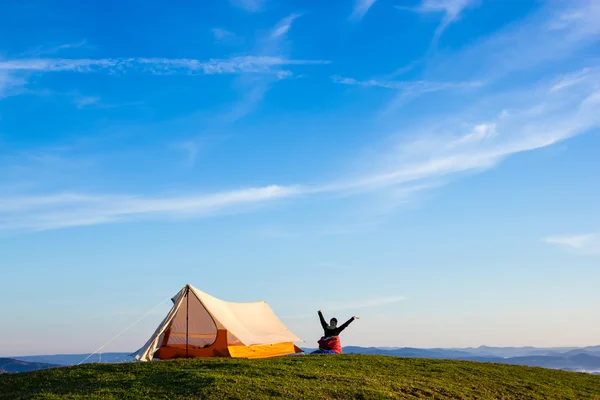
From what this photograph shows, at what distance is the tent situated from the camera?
29625 millimetres

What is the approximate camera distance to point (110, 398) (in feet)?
58.1

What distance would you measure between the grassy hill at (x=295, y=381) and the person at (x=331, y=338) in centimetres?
210

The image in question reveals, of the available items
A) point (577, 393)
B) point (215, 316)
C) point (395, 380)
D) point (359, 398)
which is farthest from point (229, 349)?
point (577, 393)

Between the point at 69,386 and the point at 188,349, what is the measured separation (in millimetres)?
11453

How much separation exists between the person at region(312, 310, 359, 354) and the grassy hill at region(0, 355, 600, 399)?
210 cm

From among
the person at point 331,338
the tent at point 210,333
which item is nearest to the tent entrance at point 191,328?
the tent at point 210,333

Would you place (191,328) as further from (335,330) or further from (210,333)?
(335,330)

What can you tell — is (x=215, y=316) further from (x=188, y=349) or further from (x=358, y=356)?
(x=358, y=356)

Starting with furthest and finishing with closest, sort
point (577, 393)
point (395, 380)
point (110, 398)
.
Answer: point (577, 393) < point (395, 380) < point (110, 398)

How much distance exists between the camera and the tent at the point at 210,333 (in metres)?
29.6

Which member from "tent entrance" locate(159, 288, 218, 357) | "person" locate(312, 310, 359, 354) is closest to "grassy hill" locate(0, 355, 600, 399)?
"person" locate(312, 310, 359, 354)

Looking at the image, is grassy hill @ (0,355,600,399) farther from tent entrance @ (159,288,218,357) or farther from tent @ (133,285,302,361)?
tent entrance @ (159,288,218,357)

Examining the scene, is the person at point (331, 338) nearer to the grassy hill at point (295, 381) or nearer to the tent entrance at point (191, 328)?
the grassy hill at point (295, 381)

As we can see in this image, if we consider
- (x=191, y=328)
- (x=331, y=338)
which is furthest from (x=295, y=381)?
(x=191, y=328)
